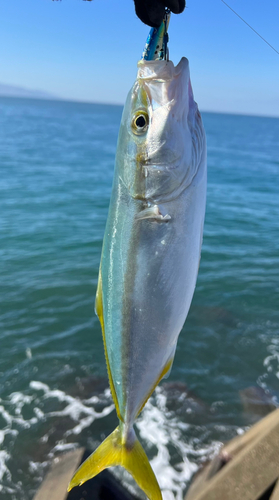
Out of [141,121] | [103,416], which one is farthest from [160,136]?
[103,416]

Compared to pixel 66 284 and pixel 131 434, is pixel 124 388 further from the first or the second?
pixel 66 284

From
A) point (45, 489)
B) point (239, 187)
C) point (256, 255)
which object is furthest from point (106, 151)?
point (45, 489)

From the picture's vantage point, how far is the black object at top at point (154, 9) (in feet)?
6.89

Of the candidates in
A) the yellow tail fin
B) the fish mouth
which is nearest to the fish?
the fish mouth

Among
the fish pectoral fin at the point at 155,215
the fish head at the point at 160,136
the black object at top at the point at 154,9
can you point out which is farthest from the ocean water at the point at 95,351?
the black object at top at the point at 154,9

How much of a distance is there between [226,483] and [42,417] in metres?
4.44

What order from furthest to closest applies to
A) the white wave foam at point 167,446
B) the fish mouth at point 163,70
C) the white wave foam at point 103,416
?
the white wave foam at point 103,416, the white wave foam at point 167,446, the fish mouth at point 163,70

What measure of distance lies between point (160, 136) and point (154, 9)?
798 mm

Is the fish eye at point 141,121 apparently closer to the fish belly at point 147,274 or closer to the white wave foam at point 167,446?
the fish belly at point 147,274

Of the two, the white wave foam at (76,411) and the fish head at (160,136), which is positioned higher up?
the fish head at (160,136)

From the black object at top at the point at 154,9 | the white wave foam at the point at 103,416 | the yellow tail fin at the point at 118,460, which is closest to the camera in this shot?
the black object at top at the point at 154,9

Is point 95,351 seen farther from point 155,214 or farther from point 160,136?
point 160,136

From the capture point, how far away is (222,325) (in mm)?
9141

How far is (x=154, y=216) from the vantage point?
191 centimetres
